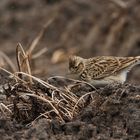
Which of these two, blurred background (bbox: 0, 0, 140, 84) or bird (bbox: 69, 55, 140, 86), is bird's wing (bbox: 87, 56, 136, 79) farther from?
blurred background (bbox: 0, 0, 140, 84)

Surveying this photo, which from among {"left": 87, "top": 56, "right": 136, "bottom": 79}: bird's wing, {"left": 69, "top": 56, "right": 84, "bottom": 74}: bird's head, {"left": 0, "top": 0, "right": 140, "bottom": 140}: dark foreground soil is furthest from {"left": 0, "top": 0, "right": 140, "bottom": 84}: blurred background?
{"left": 69, "top": 56, "right": 84, "bottom": 74}: bird's head

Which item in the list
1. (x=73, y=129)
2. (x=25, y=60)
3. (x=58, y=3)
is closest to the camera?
(x=73, y=129)

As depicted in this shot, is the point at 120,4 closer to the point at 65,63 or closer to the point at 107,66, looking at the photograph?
the point at 65,63

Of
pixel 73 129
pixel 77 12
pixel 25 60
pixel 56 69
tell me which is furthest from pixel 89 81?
pixel 77 12

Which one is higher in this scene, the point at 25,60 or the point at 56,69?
the point at 25,60

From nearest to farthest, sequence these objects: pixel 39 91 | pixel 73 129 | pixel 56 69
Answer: pixel 73 129, pixel 39 91, pixel 56 69

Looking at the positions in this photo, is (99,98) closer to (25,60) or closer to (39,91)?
(39,91)

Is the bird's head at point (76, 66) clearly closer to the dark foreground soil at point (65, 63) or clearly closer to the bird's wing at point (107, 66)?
the bird's wing at point (107, 66)
